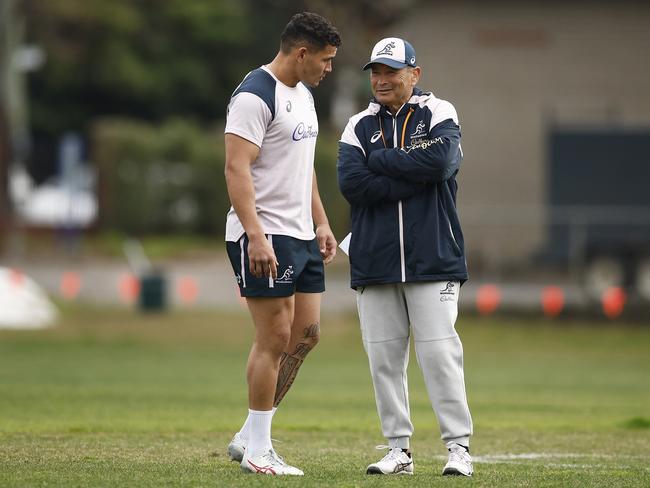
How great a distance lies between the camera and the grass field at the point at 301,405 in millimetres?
8070

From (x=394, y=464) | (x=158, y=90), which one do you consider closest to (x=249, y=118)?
(x=394, y=464)

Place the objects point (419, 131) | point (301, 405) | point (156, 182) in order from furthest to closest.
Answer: point (156, 182) → point (301, 405) → point (419, 131)

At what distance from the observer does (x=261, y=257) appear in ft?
25.7

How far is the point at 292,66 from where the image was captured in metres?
8.12

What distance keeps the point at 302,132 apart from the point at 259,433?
1.67 meters

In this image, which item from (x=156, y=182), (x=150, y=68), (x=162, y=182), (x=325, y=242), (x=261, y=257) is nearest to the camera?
(x=261, y=257)

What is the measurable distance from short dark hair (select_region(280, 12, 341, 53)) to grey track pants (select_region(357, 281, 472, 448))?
54.5 inches

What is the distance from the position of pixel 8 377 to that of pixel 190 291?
1285cm

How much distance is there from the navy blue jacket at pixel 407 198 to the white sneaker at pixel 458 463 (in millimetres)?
918

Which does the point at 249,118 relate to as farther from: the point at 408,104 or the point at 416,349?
the point at 416,349

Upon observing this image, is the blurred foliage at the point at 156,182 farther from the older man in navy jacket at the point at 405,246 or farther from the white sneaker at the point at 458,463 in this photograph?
the white sneaker at the point at 458,463

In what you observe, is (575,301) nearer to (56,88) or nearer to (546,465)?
(546,465)

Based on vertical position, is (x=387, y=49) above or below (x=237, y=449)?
above

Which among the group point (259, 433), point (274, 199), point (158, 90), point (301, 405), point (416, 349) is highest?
point (158, 90)
